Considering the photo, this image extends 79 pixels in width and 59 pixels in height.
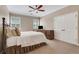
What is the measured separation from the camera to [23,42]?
2.74 meters

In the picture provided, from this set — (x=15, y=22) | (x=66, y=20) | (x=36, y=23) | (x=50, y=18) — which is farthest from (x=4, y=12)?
(x=66, y=20)

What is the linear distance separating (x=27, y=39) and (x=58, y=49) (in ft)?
2.79

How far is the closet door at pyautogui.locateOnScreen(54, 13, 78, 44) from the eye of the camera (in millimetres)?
2708

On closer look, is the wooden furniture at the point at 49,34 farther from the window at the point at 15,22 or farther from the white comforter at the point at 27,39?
the window at the point at 15,22

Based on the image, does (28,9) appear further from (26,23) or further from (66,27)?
(66,27)

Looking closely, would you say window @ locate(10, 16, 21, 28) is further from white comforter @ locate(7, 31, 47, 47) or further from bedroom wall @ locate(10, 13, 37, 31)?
white comforter @ locate(7, 31, 47, 47)

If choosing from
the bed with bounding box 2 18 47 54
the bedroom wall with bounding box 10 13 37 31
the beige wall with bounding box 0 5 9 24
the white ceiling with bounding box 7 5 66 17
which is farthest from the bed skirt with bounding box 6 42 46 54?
the white ceiling with bounding box 7 5 66 17

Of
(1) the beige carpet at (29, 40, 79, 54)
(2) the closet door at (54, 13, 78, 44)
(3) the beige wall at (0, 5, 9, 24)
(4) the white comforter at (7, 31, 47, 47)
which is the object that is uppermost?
(3) the beige wall at (0, 5, 9, 24)

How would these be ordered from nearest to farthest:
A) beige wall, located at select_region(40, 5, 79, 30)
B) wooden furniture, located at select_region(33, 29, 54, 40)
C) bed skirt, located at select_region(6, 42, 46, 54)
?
bed skirt, located at select_region(6, 42, 46, 54)
beige wall, located at select_region(40, 5, 79, 30)
wooden furniture, located at select_region(33, 29, 54, 40)

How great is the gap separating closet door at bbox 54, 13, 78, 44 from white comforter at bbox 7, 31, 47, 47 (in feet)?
1.44

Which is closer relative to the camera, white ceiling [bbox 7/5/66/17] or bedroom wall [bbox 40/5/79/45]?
white ceiling [bbox 7/5/66/17]

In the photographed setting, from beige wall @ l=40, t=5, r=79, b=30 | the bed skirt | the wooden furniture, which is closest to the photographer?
the bed skirt
